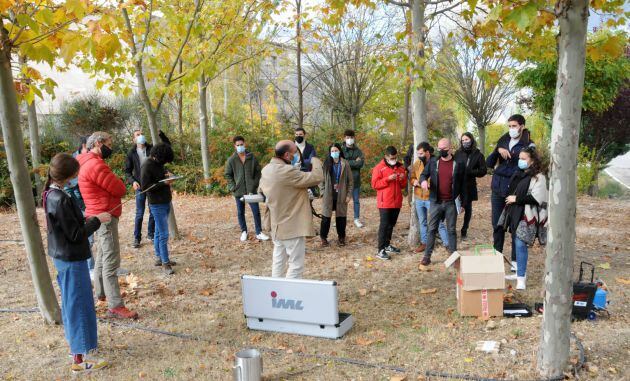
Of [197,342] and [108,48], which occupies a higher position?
[108,48]

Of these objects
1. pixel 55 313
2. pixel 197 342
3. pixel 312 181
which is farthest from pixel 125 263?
pixel 312 181

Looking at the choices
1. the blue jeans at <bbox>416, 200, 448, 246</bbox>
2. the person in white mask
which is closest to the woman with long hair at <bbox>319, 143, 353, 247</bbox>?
the person in white mask

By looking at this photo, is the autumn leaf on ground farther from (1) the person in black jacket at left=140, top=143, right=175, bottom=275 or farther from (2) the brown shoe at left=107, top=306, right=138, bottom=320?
(1) the person in black jacket at left=140, top=143, right=175, bottom=275

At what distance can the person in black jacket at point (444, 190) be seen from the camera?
6.92m

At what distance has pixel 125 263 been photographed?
777cm

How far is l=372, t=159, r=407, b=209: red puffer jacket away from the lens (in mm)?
7496

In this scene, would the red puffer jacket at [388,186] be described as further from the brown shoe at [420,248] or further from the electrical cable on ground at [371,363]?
the electrical cable on ground at [371,363]

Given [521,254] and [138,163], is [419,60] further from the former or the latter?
[138,163]

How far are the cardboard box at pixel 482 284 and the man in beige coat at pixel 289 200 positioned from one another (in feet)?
5.47

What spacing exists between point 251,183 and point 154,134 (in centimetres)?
185

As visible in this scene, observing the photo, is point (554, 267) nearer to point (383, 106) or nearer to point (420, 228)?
point (420, 228)

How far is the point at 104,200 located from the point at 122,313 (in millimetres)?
1263

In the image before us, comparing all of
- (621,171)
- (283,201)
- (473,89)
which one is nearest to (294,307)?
(283,201)

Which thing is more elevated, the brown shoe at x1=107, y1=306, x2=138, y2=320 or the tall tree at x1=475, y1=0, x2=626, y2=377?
the tall tree at x1=475, y1=0, x2=626, y2=377
